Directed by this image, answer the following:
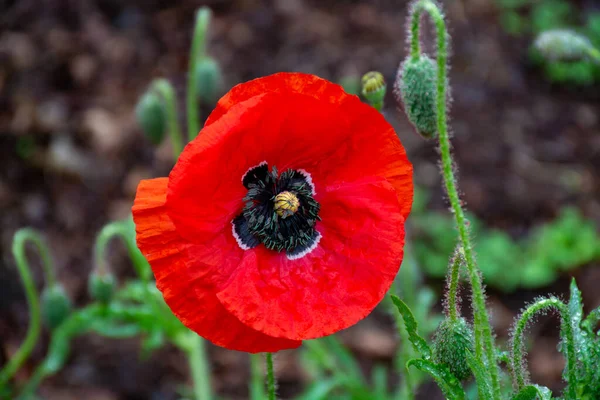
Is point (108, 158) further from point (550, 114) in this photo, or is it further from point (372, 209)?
point (372, 209)

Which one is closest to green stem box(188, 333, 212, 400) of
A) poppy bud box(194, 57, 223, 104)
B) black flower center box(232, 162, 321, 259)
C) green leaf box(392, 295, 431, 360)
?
poppy bud box(194, 57, 223, 104)

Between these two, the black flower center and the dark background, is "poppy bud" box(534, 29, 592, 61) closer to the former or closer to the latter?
the black flower center

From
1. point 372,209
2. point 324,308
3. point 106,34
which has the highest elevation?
point 106,34

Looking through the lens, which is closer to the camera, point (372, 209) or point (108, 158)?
point (372, 209)

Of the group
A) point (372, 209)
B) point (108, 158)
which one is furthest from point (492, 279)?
point (372, 209)

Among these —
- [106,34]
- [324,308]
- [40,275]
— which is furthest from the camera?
[106,34]

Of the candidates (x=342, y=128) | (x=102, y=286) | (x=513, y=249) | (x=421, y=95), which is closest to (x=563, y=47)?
(x=421, y=95)

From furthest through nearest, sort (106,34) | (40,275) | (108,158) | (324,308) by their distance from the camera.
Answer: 1. (106,34)
2. (108,158)
3. (40,275)
4. (324,308)

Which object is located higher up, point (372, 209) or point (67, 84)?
point (67, 84)
